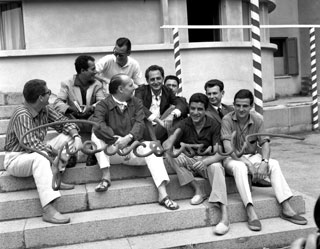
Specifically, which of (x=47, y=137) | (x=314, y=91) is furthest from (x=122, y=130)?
(x=314, y=91)

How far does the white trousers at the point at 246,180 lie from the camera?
4.06 metres

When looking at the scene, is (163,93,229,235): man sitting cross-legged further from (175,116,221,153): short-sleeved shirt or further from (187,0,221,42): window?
(187,0,221,42): window

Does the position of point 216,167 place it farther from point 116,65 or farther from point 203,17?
point 203,17

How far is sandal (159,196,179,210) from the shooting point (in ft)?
13.3

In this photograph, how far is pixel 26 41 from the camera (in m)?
8.64

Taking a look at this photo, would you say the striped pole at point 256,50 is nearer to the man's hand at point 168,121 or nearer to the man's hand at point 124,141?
the man's hand at point 168,121

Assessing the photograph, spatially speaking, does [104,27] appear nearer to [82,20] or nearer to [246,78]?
[82,20]

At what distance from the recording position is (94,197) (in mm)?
4141

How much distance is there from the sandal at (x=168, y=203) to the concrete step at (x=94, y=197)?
0.61ft

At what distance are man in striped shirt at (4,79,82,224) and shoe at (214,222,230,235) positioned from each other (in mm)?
1382

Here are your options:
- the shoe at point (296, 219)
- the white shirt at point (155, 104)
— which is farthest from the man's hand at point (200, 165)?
the white shirt at point (155, 104)

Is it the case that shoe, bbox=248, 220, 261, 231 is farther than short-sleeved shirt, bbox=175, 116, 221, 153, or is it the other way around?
short-sleeved shirt, bbox=175, 116, 221, 153

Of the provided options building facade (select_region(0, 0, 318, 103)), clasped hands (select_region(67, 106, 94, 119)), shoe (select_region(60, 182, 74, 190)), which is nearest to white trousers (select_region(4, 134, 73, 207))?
shoe (select_region(60, 182, 74, 190))

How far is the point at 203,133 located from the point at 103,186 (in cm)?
119
